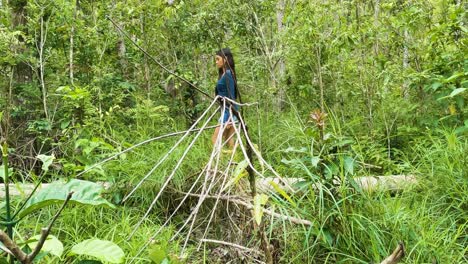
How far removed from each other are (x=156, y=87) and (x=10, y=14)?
6.53 ft

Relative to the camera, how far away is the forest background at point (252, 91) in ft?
10.4

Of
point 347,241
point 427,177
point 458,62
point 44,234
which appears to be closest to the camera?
point 44,234

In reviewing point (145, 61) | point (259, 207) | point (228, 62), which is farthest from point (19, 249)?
point (145, 61)

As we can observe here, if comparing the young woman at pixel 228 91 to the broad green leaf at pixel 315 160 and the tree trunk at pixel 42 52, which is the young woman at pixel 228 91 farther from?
the tree trunk at pixel 42 52

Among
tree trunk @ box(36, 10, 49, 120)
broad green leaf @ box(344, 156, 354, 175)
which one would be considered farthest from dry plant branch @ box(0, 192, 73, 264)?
tree trunk @ box(36, 10, 49, 120)

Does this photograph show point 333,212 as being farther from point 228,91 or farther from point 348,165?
point 228,91

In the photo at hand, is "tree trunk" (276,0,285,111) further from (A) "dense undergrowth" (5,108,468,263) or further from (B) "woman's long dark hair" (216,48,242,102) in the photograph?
(A) "dense undergrowth" (5,108,468,263)

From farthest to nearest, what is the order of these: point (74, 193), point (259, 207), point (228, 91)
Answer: point (228, 91) → point (259, 207) → point (74, 193)

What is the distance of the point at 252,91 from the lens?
604 cm

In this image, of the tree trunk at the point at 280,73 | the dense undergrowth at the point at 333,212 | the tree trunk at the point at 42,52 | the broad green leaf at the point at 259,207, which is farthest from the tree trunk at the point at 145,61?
the broad green leaf at the point at 259,207

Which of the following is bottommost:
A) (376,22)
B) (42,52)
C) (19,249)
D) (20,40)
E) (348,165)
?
(348,165)

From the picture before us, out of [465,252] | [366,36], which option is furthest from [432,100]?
[465,252]

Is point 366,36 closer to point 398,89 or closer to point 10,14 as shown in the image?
point 398,89

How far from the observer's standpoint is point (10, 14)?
16.1ft
